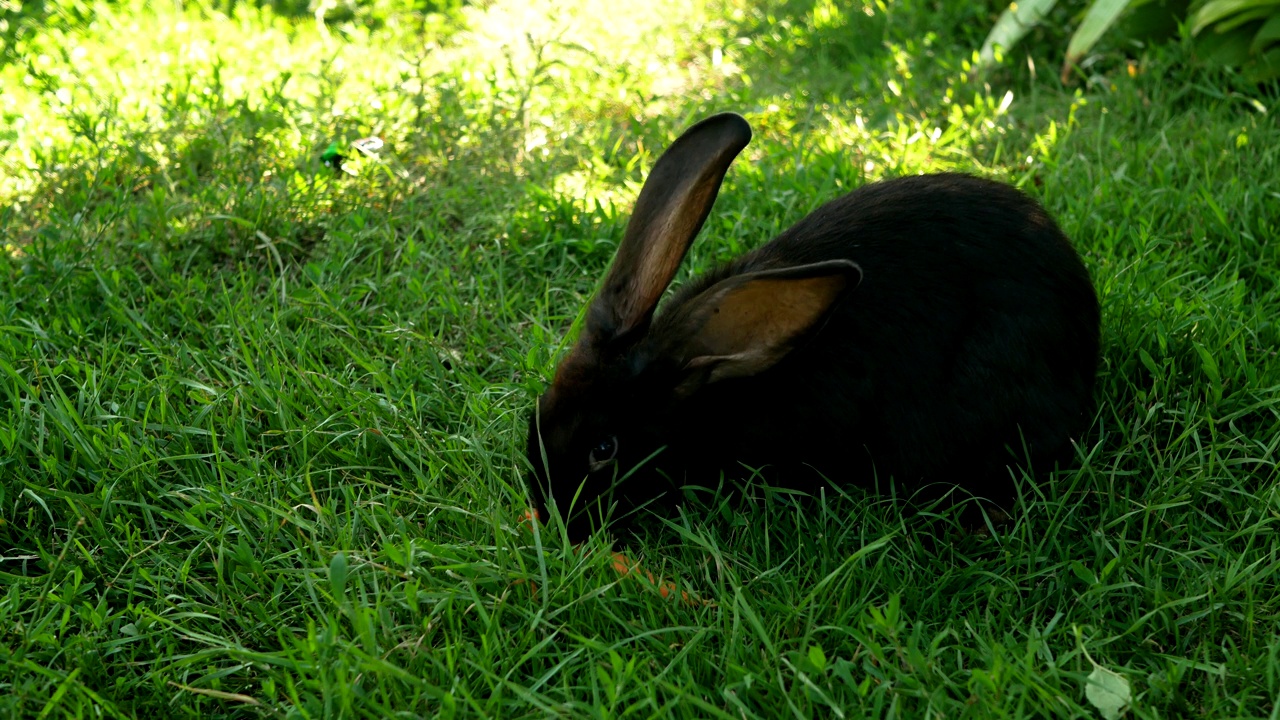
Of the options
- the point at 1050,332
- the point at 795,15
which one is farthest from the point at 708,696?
the point at 795,15

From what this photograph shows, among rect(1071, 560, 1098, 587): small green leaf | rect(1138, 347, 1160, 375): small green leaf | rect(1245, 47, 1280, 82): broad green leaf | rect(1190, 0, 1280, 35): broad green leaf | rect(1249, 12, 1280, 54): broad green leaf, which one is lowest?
rect(1071, 560, 1098, 587): small green leaf

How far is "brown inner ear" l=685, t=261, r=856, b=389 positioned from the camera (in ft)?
8.57

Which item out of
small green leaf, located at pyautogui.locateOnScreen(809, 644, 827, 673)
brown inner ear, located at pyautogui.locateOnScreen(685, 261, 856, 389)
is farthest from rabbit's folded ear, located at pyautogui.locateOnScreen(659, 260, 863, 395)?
Result: small green leaf, located at pyautogui.locateOnScreen(809, 644, 827, 673)

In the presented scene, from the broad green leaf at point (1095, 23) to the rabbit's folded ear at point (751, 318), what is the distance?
9.99ft

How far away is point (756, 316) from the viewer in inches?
110

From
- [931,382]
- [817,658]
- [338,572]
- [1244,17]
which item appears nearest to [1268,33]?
[1244,17]

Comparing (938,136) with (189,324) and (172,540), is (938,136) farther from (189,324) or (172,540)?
(172,540)

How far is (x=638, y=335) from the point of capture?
9.87 feet

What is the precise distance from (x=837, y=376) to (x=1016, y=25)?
3.11 m

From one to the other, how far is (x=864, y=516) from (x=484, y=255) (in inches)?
72.7

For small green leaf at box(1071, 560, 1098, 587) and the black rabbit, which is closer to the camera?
small green leaf at box(1071, 560, 1098, 587)

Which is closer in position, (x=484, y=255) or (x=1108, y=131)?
(x=484, y=255)

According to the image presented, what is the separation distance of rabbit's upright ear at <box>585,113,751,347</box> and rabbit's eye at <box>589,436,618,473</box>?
0.26 metres

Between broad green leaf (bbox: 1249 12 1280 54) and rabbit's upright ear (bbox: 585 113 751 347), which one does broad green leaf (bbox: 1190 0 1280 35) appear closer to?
broad green leaf (bbox: 1249 12 1280 54)
